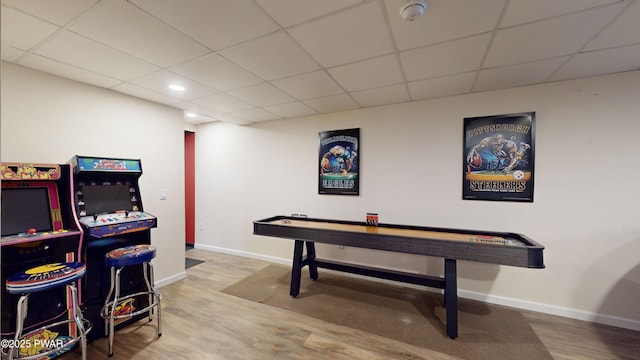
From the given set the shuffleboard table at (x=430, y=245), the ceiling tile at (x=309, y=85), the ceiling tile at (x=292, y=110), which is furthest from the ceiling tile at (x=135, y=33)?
the shuffleboard table at (x=430, y=245)

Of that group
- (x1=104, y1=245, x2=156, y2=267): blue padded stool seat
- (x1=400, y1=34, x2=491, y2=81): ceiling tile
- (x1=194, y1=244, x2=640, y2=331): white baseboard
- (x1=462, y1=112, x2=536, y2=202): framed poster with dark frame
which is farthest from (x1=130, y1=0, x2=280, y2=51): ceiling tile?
(x1=194, y1=244, x2=640, y2=331): white baseboard

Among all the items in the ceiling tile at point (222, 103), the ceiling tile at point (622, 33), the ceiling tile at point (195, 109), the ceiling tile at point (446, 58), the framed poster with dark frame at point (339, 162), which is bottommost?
the framed poster with dark frame at point (339, 162)

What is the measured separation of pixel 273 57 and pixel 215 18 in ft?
2.02

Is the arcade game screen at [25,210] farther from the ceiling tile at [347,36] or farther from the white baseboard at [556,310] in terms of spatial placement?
the white baseboard at [556,310]

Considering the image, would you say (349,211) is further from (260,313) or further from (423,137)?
(260,313)

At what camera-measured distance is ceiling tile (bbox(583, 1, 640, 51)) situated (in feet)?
6.11

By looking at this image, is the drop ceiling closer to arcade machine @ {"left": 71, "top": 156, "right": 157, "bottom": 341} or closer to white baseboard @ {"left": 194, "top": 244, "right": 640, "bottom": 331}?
arcade machine @ {"left": 71, "top": 156, "right": 157, "bottom": 341}

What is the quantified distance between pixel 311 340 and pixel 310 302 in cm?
70

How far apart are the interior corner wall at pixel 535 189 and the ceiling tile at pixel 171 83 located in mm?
1571

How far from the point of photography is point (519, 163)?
3080 millimetres

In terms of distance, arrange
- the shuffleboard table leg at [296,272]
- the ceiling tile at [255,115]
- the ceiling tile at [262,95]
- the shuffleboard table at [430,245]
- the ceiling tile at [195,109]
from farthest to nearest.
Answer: the ceiling tile at [255,115], the ceiling tile at [195,109], the shuffleboard table leg at [296,272], the ceiling tile at [262,95], the shuffleboard table at [430,245]

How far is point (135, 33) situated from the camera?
6.83 feet

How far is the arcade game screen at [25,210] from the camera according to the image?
216 cm

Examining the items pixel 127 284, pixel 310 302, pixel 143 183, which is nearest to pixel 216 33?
pixel 143 183
